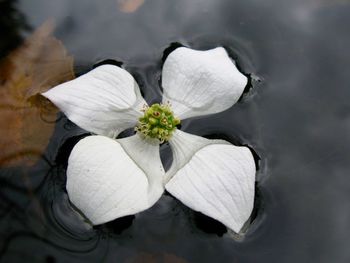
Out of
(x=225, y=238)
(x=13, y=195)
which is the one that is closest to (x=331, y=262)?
(x=225, y=238)

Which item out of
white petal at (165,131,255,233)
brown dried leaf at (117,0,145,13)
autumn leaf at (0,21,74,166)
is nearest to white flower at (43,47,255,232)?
white petal at (165,131,255,233)

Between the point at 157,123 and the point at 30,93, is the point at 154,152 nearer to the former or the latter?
the point at 157,123

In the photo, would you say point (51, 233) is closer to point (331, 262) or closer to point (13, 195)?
point (13, 195)

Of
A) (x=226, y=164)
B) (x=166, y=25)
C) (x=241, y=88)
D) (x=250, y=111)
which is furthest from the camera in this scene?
(x=166, y=25)

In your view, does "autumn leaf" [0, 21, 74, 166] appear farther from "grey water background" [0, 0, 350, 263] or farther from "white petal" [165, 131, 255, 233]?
"white petal" [165, 131, 255, 233]

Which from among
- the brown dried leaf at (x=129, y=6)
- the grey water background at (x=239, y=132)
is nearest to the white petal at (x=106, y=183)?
the grey water background at (x=239, y=132)
